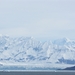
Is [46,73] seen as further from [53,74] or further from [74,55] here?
[74,55]

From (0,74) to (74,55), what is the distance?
147942 millimetres

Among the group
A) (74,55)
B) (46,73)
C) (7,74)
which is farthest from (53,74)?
(74,55)

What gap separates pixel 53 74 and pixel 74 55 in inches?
5791

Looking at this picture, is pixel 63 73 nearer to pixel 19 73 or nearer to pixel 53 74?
pixel 53 74

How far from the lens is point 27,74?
51.8m

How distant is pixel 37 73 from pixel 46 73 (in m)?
0.97

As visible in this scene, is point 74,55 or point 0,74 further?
point 74,55

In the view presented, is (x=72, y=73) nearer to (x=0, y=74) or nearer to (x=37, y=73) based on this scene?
(x=37, y=73)

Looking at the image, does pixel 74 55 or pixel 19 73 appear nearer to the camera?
pixel 19 73

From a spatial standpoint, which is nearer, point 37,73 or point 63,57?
point 37,73

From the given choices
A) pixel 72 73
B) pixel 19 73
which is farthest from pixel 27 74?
pixel 72 73

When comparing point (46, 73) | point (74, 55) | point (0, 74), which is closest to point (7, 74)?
point (0, 74)

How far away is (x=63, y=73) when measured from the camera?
5244 cm

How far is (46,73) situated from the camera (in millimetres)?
52281
